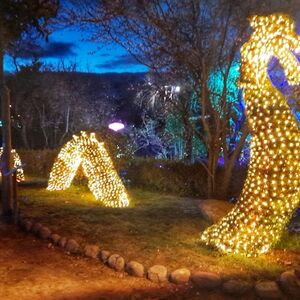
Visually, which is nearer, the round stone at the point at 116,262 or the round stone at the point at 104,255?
the round stone at the point at 116,262

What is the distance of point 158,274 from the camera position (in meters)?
6.15

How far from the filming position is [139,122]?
25.7 m

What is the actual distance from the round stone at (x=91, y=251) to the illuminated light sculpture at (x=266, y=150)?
1934mm

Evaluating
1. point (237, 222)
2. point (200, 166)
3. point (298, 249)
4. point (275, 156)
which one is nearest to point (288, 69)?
point (275, 156)

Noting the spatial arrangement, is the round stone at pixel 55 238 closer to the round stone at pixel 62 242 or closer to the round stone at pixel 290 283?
the round stone at pixel 62 242

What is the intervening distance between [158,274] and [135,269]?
38 centimetres

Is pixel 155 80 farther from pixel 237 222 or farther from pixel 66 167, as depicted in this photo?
pixel 237 222

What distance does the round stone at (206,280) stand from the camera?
588 centimetres

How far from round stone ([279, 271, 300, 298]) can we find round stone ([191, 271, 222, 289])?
2.60ft

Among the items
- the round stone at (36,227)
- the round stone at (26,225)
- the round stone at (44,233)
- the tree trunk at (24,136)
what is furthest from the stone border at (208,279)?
the tree trunk at (24,136)

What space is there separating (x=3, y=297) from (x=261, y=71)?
189 inches

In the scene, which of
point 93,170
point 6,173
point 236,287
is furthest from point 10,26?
point 236,287

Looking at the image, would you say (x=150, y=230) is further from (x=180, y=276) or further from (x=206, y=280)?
(x=206, y=280)

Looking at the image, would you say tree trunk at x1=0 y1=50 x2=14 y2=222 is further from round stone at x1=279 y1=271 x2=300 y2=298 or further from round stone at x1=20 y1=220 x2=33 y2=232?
round stone at x1=279 y1=271 x2=300 y2=298
